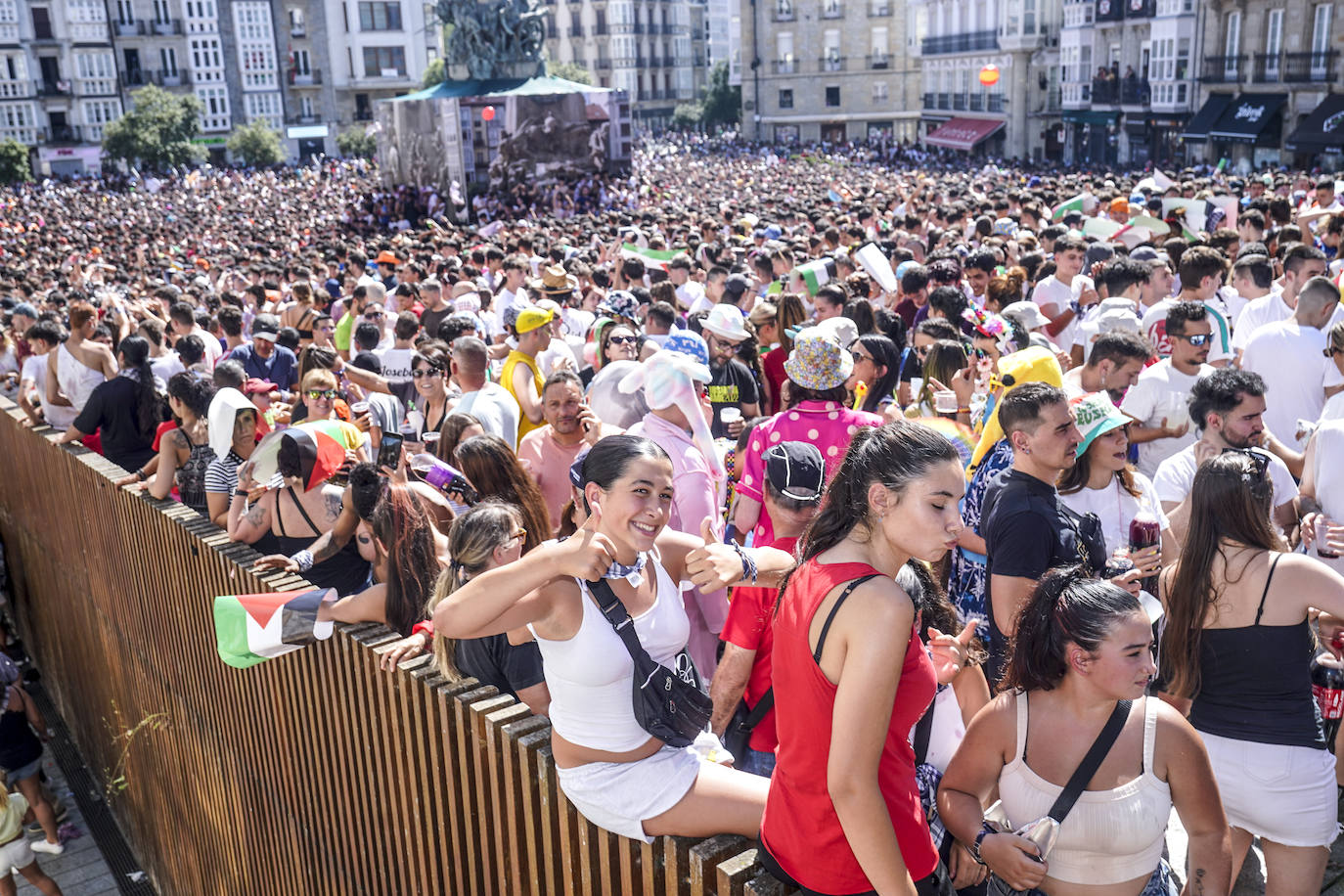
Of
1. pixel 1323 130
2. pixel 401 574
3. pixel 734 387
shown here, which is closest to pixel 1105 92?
pixel 1323 130

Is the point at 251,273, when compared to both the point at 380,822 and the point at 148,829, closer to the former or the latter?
the point at 148,829

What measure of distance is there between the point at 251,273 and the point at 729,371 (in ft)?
31.4

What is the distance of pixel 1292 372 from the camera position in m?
6.02

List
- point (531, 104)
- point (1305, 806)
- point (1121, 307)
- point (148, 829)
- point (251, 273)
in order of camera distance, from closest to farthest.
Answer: point (1305, 806)
point (1121, 307)
point (148, 829)
point (251, 273)
point (531, 104)

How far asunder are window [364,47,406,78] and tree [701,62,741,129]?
63.5 ft

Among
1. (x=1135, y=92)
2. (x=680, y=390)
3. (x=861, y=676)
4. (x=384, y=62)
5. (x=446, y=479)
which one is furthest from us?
(x=384, y=62)

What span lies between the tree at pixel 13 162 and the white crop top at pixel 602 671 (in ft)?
185

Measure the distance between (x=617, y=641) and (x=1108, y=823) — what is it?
4.06 ft

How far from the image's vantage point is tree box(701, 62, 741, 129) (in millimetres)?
77500

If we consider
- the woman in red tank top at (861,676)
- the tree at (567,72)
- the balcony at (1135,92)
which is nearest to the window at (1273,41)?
the balcony at (1135,92)

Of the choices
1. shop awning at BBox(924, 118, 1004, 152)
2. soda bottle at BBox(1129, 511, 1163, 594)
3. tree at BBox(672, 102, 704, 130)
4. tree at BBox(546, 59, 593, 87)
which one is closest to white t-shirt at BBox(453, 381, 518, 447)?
soda bottle at BBox(1129, 511, 1163, 594)

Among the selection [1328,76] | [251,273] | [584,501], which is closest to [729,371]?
[584,501]

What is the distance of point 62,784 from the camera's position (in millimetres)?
9078

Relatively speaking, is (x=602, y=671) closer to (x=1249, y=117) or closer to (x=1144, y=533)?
(x=1144, y=533)
